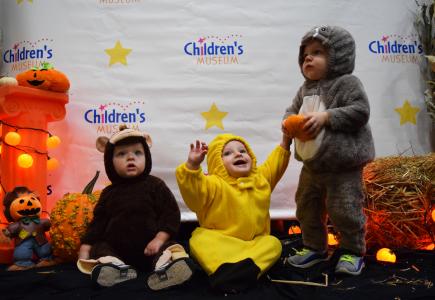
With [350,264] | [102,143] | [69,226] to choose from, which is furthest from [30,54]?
[350,264]

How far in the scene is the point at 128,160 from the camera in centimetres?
185

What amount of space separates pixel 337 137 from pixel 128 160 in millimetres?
947

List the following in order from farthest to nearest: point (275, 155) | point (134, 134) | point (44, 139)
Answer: point (44, 139) < point (275, 155) < point (134, 134)

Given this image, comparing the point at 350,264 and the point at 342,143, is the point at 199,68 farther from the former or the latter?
the point at 350,264

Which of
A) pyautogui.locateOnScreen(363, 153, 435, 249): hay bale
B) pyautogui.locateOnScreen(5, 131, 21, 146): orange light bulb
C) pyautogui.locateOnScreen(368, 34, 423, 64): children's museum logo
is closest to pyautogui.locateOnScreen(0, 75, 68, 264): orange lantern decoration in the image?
pyautogui.locateOnScreen(5, 131, 21, 146): orange light bulb

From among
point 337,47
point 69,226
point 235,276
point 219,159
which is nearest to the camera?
point 235,276

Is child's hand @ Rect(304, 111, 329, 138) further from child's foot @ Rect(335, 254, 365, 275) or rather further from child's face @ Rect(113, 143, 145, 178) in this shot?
child's face @ Rect(113, 143, 145, 178)

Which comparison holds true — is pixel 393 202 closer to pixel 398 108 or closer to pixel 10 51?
pixel 398 108

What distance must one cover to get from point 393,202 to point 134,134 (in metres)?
1.30

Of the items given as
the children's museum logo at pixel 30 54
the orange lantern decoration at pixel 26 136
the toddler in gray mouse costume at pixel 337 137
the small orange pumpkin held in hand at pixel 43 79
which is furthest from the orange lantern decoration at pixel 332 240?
the children's museum logo at pixel 30 54

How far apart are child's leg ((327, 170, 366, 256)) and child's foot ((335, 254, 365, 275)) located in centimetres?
3

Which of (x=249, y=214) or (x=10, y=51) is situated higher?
(x=10, y=51)

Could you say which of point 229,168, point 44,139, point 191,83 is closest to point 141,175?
point 229,168

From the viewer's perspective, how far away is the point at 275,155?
1.99 metres
